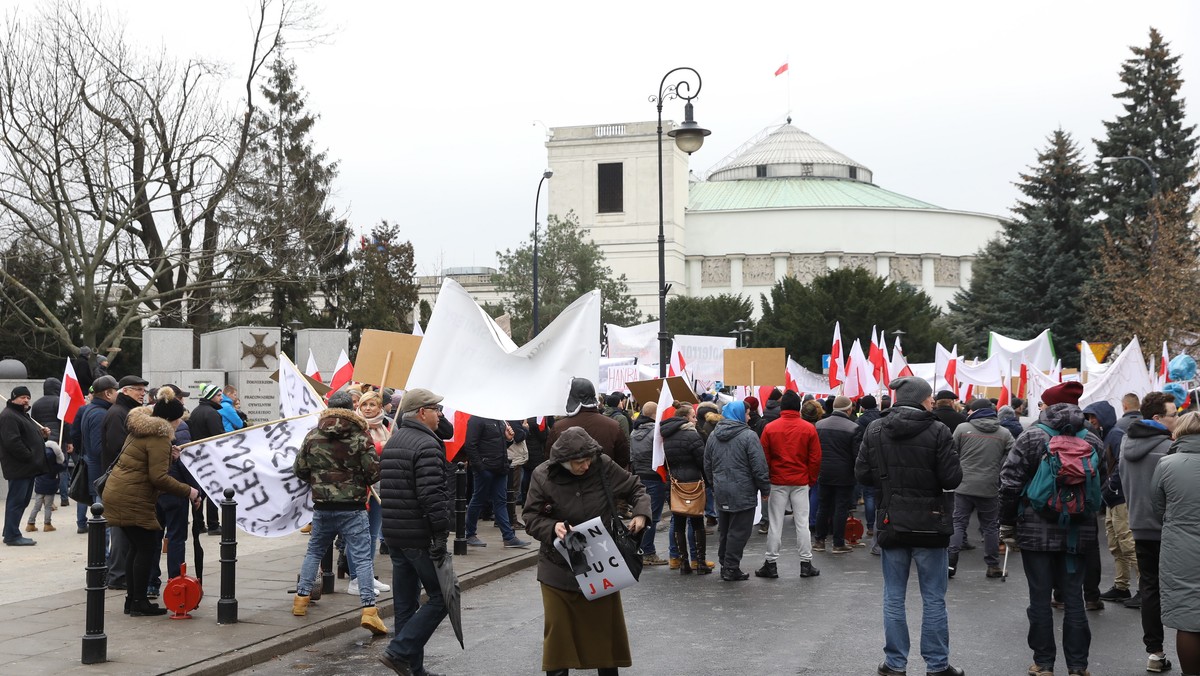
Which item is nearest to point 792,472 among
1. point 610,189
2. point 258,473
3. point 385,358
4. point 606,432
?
point 606,432

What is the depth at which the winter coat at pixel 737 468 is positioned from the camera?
11969mm

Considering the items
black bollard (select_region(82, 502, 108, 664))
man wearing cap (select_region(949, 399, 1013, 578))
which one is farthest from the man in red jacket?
black bollard (select_region(82, 502, 108, 664))

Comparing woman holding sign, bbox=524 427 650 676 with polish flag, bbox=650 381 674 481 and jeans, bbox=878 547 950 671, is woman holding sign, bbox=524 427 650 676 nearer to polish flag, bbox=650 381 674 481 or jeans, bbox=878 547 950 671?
jeans, bbox=878 547 950 671

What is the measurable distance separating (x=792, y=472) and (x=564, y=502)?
605 centimetres

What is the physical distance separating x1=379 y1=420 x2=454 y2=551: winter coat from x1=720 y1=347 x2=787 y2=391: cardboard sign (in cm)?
1072

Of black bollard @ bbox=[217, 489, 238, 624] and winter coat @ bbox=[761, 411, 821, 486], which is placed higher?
winter coat @ bbox=[761, 411, 821, 486]

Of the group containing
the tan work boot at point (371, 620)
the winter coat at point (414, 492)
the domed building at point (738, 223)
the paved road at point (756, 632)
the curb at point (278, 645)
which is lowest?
the paved road at point (756, 632)

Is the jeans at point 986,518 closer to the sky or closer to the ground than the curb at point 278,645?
closer to the sky

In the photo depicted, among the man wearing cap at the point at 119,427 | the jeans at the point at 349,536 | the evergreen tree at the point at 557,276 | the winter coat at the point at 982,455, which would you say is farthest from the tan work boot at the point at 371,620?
the evergreen tree at the point at 557,276

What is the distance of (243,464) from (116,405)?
1.30 m

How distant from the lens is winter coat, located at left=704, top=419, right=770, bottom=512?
12.0 meters

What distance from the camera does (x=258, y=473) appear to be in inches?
394

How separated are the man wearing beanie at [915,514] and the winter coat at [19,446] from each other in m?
10.3

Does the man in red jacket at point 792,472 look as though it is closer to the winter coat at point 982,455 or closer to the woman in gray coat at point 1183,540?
the winter coat at point 982,455
